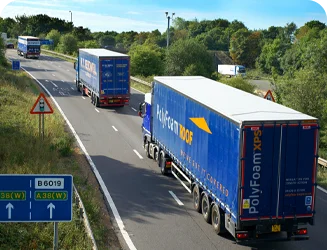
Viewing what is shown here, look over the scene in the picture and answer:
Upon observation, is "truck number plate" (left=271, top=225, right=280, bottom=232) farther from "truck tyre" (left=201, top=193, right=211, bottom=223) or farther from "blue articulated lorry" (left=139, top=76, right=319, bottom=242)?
"truck tyre" (left=201, top=193, right=211, bottom=223)

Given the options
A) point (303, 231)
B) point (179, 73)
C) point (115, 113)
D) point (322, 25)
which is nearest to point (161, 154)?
point (303, 231)

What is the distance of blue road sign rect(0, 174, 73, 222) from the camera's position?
328 inches

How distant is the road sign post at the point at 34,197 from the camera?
27.3ft

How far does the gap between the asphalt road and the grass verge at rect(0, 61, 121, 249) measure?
701 millimetres

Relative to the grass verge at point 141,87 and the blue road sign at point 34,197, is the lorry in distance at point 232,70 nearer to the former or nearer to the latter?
the grass verge at point 141,87

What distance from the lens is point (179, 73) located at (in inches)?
2210

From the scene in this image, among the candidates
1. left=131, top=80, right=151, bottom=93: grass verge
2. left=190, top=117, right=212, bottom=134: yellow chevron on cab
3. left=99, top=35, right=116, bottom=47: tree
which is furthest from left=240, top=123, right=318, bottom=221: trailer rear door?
left=99, top=35, right=116, bottom=47: tree

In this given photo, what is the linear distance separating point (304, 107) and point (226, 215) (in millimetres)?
17412

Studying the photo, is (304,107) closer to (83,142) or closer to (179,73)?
(83,142)

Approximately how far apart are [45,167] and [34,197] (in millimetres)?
10351

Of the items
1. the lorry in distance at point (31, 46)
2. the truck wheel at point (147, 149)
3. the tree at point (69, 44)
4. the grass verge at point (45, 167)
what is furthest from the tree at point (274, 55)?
the truck wheel at point (147, 149)

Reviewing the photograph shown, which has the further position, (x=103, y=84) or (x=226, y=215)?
(x=103, y=84)

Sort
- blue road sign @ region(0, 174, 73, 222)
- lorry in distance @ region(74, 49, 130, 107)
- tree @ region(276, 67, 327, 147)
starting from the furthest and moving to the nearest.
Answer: lorry in distance @ region(74, 49, 130, 107), tree @ region(276, 67, 327, 147), blue road sign @ region(0, 174, 73, 222)

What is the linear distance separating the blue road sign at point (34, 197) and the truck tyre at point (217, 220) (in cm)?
662
